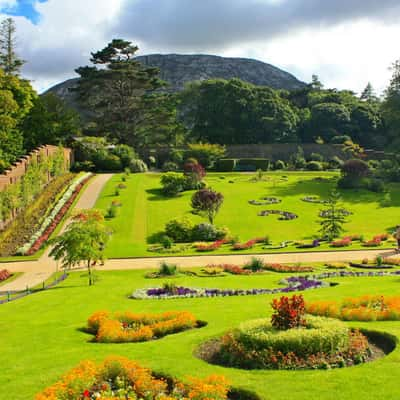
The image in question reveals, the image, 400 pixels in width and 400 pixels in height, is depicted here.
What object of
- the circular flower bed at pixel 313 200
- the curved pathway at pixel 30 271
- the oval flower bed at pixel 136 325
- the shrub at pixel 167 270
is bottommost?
the curved pathway at pixel 30 271

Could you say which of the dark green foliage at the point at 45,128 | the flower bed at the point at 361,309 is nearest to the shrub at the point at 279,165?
the dark green foliage at the point at 45,128

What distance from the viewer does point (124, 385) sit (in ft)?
31.2

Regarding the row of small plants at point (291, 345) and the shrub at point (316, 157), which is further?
the shrub at point (316, 157)

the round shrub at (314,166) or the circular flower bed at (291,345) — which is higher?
the round shrub at (314,166)

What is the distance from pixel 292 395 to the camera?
8664 mm

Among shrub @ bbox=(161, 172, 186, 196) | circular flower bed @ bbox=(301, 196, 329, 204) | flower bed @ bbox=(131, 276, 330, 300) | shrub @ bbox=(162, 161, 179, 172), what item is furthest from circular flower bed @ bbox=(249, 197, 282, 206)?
flower bed @ bbox=(131, 276, 330, 300)

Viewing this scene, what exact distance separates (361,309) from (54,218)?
31148 millimetres

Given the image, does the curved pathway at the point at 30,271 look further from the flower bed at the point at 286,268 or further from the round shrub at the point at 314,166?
the round shrub at the point at 314,166

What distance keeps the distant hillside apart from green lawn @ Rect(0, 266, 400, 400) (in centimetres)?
16073

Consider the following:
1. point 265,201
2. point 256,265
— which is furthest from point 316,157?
point 256,265

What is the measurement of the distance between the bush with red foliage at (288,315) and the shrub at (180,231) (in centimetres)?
2406

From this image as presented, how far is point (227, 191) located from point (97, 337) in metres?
37.4

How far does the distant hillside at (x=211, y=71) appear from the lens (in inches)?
7037

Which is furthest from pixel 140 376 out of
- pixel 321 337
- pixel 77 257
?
pixel 77 257
